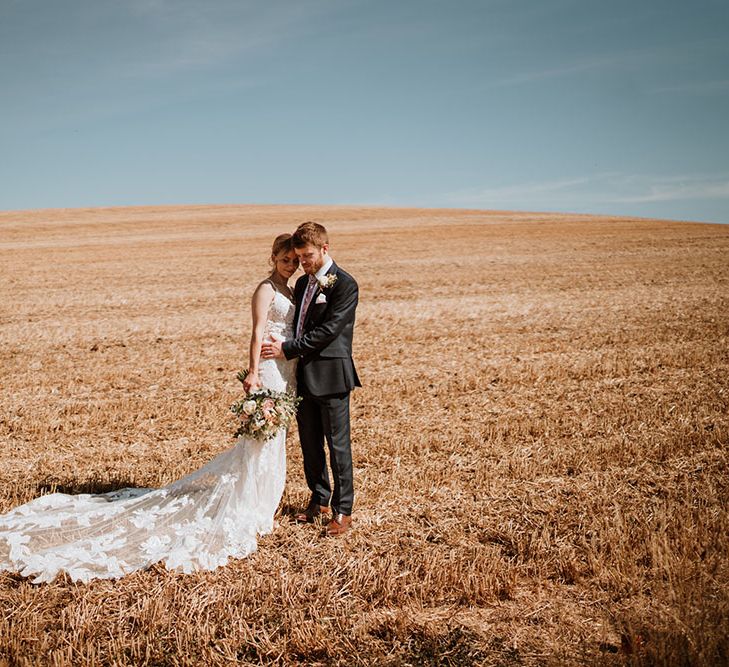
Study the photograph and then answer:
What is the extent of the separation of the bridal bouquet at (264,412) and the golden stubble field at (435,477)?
1.00 m

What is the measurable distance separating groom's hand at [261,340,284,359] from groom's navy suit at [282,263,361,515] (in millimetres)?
79

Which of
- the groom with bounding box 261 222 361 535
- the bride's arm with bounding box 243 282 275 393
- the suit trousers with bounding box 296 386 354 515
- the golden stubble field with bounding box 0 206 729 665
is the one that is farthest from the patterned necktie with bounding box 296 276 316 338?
the golden stubble field with bounding box 0 206 729 665

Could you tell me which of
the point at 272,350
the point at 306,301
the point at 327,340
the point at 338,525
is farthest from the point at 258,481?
the point at 306,301

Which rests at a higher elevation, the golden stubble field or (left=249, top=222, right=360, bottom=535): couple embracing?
(left=249, top=222, right=360, bottom=535): couple embracing

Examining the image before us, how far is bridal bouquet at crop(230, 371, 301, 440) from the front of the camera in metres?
5.05

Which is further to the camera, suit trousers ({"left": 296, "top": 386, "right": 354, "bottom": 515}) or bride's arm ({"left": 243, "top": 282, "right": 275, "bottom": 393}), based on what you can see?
suit trousers ({"left": 296, "top": 386, "right": 354, "bottom": 515})

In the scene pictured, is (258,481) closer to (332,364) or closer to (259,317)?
(332,364)

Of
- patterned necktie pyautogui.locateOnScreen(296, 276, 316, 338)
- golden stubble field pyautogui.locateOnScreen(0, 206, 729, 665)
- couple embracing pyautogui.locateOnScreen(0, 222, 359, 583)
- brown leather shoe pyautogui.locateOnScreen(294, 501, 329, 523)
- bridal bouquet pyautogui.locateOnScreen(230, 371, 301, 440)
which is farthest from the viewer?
brown leather shoe pyautogui.locateOnScreen(294, 501, 329, 523)

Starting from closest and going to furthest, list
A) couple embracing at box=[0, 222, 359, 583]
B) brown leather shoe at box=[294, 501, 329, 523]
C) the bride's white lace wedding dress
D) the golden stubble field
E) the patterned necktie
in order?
the golden stubble field < the bride's white lace wedding dress < couple embracing at box=[0, 222, 359, 583] < the patterned necktie < brown leather shoe at box=[294, 501, 329, 523]

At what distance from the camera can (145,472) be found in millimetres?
6691

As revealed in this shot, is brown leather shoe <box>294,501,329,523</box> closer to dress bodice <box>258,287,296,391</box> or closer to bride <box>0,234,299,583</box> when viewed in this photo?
bride <box>0,234,299,583</box>

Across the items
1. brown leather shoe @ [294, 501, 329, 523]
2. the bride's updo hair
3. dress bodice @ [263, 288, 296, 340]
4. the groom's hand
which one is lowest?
brown leather shoe @ [294, 501, 329, 523]

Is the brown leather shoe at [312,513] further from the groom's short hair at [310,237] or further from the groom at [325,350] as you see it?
the groom's short hair at [310,237]

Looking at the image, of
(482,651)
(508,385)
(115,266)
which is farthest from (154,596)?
(115,266)
